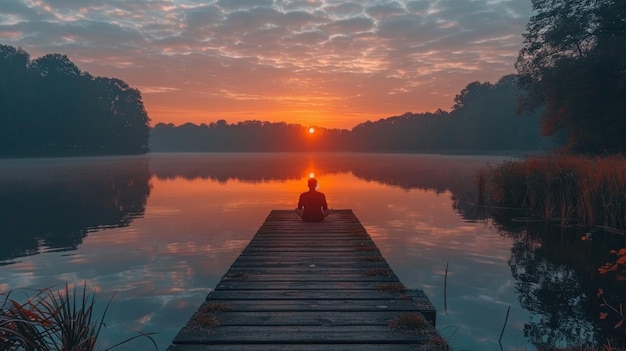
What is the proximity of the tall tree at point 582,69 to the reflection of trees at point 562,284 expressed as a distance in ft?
55.9

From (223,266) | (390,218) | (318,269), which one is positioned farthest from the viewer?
(390,218)

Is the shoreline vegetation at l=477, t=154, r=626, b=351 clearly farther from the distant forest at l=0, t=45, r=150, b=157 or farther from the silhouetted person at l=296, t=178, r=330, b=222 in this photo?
the distant forest at l=0, t=45, r=150, b=157

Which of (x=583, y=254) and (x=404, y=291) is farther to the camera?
(x=583, y=254)

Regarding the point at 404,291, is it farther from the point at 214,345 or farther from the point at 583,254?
the point at 583,254

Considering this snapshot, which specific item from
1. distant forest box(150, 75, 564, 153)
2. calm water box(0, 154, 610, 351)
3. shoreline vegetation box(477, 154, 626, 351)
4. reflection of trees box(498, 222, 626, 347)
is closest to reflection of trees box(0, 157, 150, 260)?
calm water box(0, 154, 610, 351)

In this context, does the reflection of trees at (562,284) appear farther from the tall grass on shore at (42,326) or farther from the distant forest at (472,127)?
the distant forest at (472,127)

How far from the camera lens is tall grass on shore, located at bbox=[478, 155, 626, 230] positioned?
13.4m

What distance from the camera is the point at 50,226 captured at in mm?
16312

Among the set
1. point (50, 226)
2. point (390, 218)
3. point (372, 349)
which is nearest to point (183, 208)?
point (50, 226)

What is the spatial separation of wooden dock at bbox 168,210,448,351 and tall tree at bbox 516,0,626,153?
24.9m

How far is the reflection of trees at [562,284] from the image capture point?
675 centimetres

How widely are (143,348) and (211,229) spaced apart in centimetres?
936

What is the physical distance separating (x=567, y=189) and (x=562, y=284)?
26.4 ft

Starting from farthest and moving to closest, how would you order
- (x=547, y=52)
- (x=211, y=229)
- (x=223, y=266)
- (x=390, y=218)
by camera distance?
(x=547, y=52)
(x=390, y=218)
(x=211, y=229)
(x=223, y=266)
